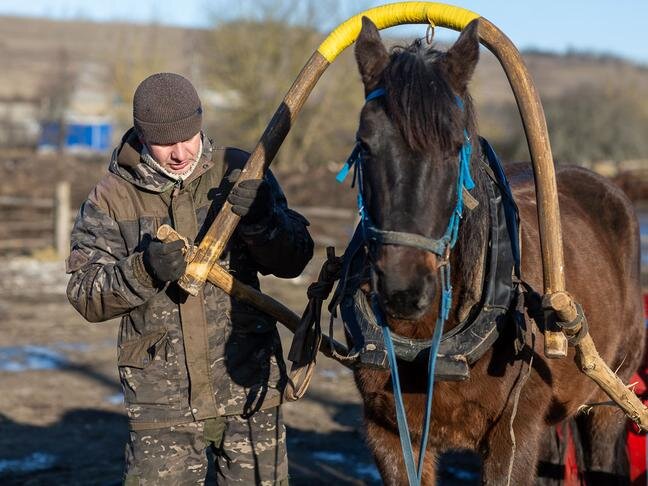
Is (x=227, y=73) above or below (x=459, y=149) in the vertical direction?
above

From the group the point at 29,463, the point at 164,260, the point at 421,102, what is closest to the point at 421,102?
the point at 421,102

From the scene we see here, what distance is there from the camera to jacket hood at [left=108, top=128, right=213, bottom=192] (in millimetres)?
3322

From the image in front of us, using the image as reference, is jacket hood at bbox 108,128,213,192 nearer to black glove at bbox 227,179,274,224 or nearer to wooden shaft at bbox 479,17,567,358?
black glove at bbox 227,179,274,224

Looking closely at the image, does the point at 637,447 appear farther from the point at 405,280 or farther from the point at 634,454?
the point at 405,280

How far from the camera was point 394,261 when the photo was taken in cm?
241

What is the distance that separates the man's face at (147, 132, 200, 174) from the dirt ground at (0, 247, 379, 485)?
1.29m

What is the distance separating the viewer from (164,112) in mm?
3154

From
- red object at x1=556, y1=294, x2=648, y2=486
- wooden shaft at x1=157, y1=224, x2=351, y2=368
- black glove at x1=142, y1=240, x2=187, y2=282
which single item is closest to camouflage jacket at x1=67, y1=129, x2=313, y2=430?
wooden shaft at x1=157, y1=224, x2=351, y2=368

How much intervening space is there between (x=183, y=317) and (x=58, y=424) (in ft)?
11.6

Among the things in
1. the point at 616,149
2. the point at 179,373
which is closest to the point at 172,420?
the point at 179,373

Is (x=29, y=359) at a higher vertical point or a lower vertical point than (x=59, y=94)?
lower

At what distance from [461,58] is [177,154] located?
1.11 meters

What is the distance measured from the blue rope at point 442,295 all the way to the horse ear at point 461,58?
0.08m

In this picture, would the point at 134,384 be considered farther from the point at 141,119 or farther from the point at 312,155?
the point at 312,155
